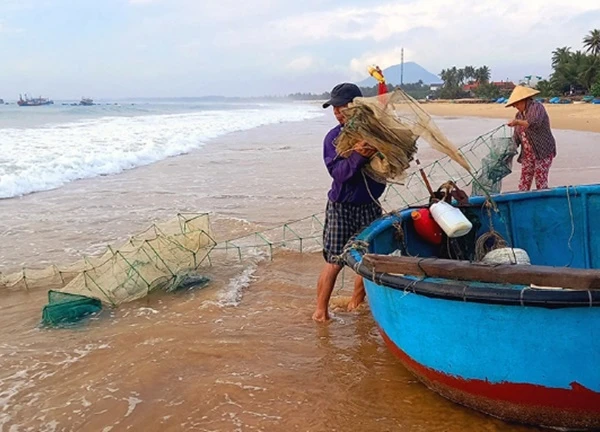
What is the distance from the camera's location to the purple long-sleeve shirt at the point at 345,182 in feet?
14.1

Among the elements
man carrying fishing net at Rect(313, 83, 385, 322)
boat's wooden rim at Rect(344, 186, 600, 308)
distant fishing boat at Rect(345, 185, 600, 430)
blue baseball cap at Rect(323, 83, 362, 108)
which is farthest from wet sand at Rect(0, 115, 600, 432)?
blue baseball cap at Rect(323, 83, 362, 108)

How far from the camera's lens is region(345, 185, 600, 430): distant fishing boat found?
2686 millimetres

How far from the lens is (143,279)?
5.55m

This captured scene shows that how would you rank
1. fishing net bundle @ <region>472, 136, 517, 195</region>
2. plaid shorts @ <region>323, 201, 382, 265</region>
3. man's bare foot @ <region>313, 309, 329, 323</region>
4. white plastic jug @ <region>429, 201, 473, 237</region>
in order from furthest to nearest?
fishing net bundle @ <region>472, 136, 517, 195</region>
man's bare foot @ <region>313, 309, 329, 323</region>
plaid shorts @ <region>323, 201, 382, 265</region>
white plastic jug @ <region>429, 201, 473, 237</region>

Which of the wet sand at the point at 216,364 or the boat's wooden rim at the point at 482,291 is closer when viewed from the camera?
the boat's wooden rim at the point at 482,291

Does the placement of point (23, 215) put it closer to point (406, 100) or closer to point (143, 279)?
point (143, 279)

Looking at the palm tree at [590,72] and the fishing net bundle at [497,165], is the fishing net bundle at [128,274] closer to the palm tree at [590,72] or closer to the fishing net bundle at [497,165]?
the fishing net bundle at [497,165]

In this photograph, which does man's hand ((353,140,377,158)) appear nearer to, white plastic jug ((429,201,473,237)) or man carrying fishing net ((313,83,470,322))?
man carrying fishing net ((313,83,470,322))

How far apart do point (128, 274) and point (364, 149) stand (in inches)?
109

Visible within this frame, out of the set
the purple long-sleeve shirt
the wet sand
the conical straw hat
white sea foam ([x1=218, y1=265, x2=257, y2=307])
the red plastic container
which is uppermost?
the conical straw hat

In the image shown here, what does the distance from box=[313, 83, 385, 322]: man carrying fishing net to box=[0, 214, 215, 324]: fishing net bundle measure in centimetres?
177

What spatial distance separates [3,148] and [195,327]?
56.9 feet

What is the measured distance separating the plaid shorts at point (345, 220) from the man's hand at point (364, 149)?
59cm

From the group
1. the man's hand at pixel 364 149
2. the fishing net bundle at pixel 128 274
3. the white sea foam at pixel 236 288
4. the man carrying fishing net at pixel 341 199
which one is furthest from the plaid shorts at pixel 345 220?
the fishing net bundle at pixel 128 274
